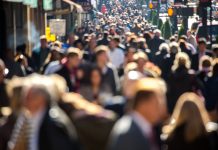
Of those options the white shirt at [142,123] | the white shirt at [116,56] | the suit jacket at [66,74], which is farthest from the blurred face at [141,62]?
the white shirt at [142,123]

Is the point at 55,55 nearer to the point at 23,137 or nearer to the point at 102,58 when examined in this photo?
the point at 102,58

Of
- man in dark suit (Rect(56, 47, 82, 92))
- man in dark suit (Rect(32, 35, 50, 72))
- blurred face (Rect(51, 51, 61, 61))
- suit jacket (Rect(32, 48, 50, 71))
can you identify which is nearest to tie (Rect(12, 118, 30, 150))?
man in dark suit (Rect(56, 47, 82, 92))

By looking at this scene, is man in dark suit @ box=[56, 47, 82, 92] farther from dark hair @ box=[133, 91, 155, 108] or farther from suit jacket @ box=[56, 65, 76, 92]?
dark hair @ box=[133, 91, 155, 108]

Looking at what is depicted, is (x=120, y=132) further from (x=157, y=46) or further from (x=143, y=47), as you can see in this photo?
(x=157, y=46)

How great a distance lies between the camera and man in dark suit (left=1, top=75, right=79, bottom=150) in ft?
21.2

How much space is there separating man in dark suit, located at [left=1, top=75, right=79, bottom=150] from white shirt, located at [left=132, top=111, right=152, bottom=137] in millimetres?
621

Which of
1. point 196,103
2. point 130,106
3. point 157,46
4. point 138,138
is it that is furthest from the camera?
point 157,46

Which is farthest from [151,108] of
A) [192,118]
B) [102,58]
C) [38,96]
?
[102,58]

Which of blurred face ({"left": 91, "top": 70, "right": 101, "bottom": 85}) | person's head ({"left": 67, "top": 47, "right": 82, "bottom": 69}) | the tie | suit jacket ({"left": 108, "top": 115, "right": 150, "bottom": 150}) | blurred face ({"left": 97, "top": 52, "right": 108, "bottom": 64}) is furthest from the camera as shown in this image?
person's head ({"left": 67, "top": 47, "right": 82, "bottom": 69})

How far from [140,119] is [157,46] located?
17003 mm

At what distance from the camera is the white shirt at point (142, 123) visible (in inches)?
240

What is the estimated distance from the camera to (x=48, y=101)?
21.5ft

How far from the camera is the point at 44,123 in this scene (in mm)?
6500

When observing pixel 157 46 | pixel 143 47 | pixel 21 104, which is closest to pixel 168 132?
pixel 21 104
